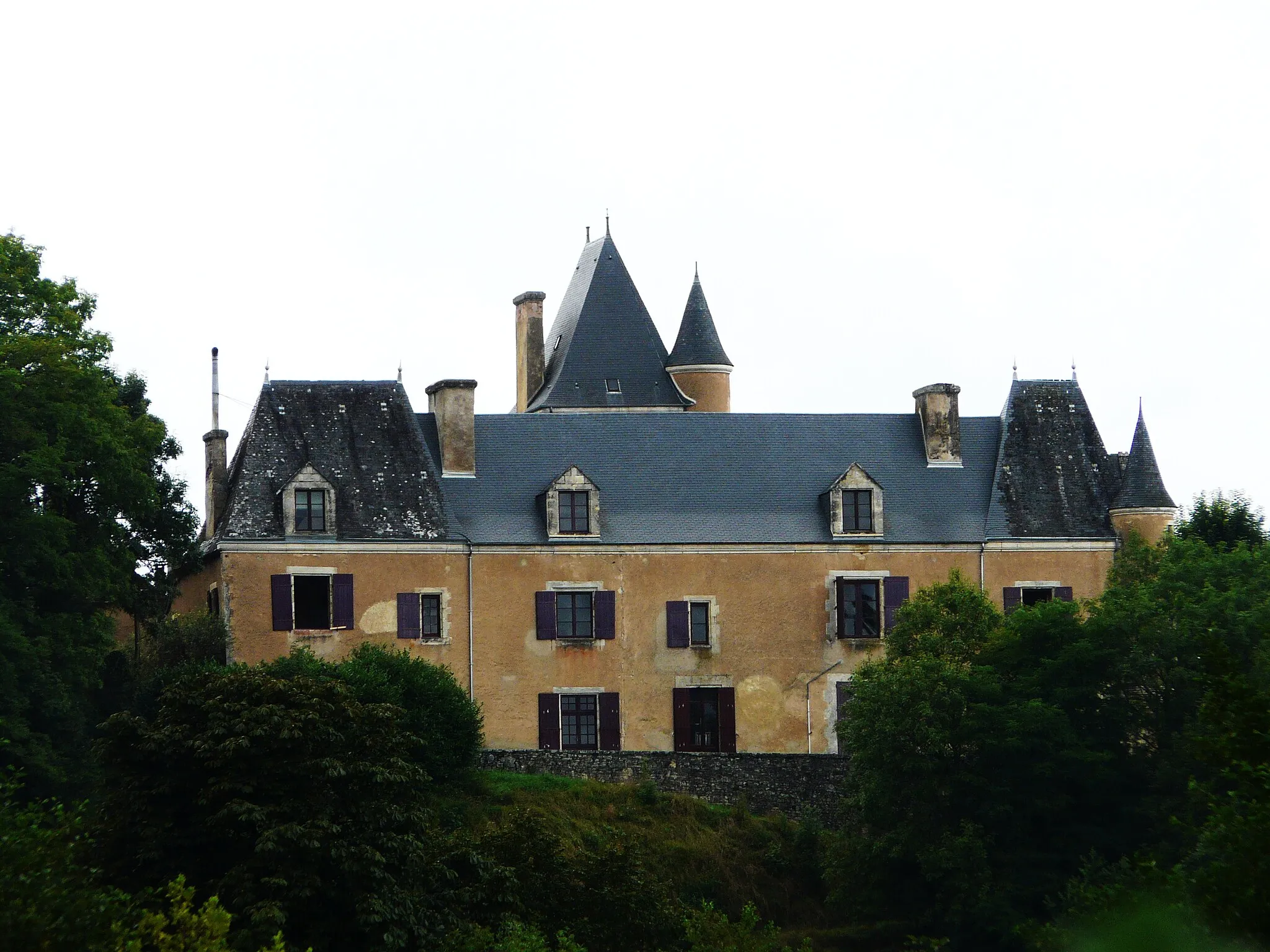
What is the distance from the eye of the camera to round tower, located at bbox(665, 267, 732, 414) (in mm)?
57438

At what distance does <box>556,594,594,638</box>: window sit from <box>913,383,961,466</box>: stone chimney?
9362 millimetres

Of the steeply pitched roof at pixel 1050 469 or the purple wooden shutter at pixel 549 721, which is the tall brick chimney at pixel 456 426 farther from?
the steeply pitched roof at pixel 1050 469

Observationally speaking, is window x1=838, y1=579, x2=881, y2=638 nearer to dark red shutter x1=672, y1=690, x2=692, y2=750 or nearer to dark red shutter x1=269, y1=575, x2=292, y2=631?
dark red shutter x1=672, y1=690, x2=692, y2=750

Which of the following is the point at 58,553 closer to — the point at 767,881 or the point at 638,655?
the point at 638,655

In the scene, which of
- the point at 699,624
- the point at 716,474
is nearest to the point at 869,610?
the point at 699,624

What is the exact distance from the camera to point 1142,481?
4578 centimetres

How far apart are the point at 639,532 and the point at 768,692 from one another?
4725mm

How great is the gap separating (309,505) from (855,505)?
12595 millimetres

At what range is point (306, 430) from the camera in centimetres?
4488

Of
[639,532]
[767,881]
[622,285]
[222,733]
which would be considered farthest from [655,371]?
[222,733]

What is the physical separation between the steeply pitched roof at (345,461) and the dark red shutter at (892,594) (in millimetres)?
10241

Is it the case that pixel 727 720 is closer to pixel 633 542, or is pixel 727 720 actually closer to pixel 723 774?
pixel 723 774

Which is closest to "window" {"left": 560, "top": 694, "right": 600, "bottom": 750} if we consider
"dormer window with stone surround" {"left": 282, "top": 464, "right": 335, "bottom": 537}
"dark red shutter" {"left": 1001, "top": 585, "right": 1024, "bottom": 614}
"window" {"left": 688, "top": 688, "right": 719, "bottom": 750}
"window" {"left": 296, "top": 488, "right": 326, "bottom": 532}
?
"window" {"left": 688, "top": 688, "right": 719, "bottom": 750}

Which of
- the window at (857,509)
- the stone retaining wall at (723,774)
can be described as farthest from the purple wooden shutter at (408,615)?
the window at (857,509)
